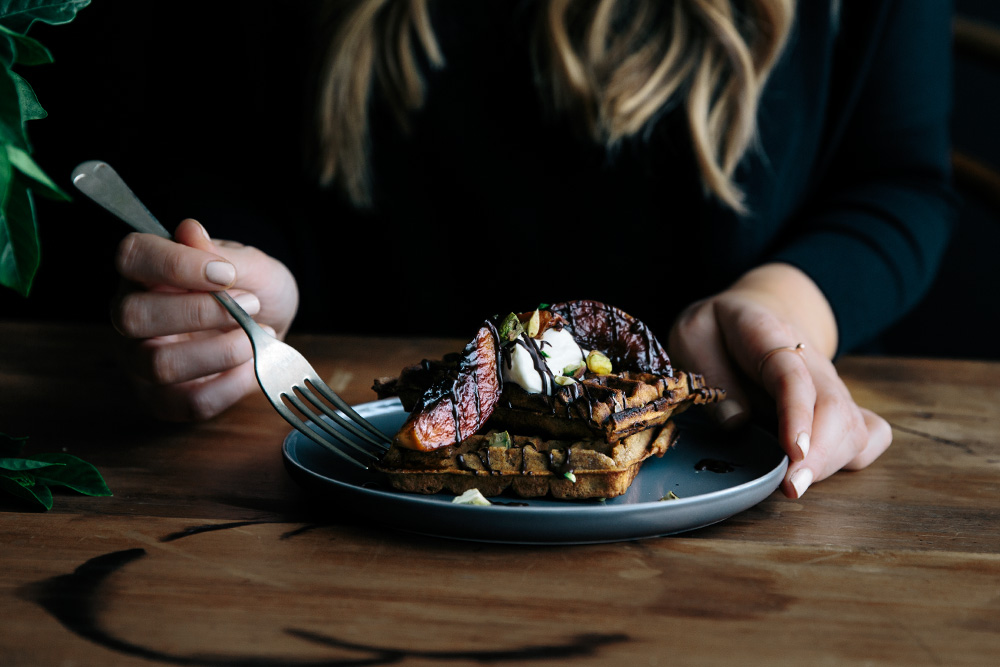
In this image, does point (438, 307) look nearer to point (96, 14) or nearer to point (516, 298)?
point (516, 298)

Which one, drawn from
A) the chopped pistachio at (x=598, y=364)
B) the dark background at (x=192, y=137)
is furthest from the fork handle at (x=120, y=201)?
the dark background at (x=192, y=137)

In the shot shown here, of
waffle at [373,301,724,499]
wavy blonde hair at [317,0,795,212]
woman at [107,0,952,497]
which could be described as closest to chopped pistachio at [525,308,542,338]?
waffle at [373,301,724,499]

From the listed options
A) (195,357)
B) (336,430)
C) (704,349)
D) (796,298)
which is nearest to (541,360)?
(336,430)

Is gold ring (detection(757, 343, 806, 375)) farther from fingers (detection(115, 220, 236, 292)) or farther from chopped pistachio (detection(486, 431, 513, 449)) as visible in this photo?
fingers (detection(115, 220, 236, 292))

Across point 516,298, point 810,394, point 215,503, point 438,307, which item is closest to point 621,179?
point 516,298

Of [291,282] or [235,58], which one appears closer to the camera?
[291,282]

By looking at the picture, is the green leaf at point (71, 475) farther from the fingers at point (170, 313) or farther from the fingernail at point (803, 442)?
the fingernail at point (803, 442)
